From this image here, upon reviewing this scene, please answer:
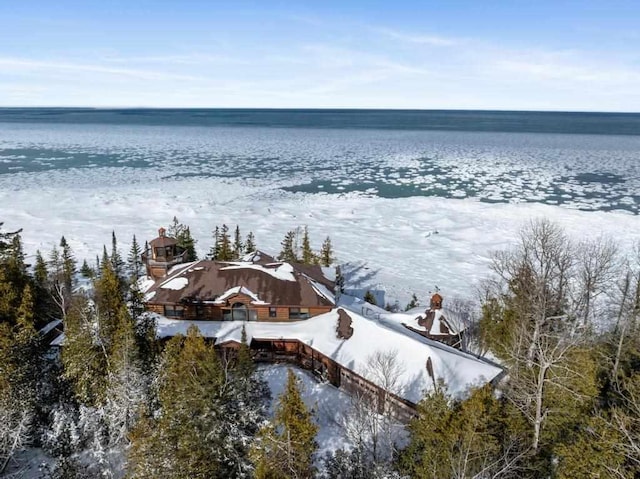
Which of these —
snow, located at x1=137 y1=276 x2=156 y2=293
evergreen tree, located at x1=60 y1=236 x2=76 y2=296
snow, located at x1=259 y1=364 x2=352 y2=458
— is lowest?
snow, located at x1=259 y1=364 x2=352 y2=458

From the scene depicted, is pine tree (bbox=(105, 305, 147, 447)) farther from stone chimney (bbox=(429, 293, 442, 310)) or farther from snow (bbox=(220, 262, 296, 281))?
stone chimney (bbox=(429, 293, 442, 310))

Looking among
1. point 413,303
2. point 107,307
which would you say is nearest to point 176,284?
point 107,307

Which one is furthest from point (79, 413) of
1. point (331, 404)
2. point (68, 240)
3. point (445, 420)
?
point (68, 240)

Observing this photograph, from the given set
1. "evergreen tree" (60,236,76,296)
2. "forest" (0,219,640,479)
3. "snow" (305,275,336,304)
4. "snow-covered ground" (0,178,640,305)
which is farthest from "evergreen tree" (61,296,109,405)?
"snow-covered ground" (0,178,640,305)

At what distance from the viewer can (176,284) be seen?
113 ft

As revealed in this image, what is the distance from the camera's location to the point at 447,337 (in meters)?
32.0

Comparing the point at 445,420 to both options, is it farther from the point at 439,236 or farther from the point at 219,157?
the point at 219,157

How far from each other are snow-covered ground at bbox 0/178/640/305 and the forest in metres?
23.8

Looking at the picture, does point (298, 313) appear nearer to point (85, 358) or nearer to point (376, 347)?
point (376, 347)

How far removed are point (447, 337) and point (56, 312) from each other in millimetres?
27622

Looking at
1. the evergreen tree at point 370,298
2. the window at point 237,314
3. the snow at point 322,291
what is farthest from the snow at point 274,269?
the evergreen tree at point 370,298

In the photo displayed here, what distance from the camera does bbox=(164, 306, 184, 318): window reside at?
1325 inches

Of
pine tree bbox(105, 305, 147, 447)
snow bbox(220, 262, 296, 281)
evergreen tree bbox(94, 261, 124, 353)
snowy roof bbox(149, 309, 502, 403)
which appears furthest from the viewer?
snow bbox(220, 262, 296, 281)

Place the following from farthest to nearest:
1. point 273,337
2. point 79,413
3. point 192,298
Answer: point 192,298 < point 273,337 < point 79,413
